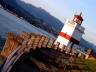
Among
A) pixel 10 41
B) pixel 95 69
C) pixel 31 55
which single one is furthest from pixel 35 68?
pixel 95 69

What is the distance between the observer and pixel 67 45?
108 ft

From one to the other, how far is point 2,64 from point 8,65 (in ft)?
1.18

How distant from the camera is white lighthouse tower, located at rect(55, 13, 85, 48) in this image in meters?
32.8

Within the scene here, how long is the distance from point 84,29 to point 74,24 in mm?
2961

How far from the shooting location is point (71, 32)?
33219mm

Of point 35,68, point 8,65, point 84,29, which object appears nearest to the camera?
point 8,65

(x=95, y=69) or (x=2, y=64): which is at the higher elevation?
(x=2, y=64)

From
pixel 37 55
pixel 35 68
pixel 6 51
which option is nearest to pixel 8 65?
pixel 6 51

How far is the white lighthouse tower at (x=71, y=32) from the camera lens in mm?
32844

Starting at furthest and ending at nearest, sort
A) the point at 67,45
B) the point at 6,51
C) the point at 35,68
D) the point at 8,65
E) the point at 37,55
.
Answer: the point at 67,45 → the point at 37,55 → the point at 35,68 → the point at 6,51 → the point at 8,65

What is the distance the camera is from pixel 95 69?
68.9ft

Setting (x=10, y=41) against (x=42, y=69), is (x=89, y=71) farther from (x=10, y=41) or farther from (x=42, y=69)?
(x=10, y=41)

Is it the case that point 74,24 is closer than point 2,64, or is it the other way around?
point 2,64

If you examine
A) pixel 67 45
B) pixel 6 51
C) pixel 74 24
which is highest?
pixel 6 51
